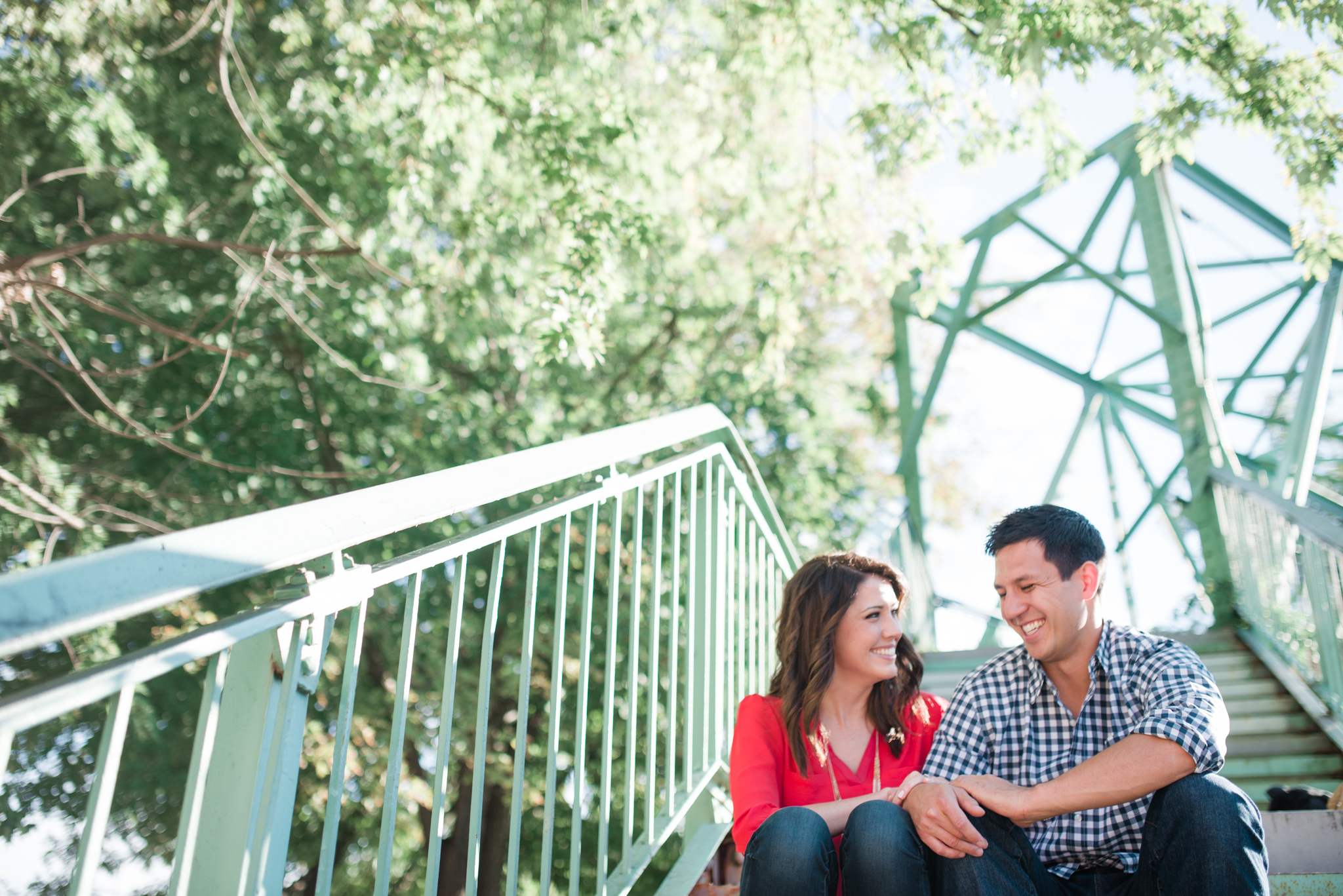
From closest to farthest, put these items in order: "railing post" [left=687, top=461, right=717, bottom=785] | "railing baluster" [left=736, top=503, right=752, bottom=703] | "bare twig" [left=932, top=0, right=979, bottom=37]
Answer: "railing post" [left=687, top=461, right=717, bottom=785] → "railing baluster" [left=736, top=503, right=752, bottom=703] → "bare twig" [left=932, top=0, right=979, bottom=37]

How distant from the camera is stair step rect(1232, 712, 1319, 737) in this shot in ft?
12.2

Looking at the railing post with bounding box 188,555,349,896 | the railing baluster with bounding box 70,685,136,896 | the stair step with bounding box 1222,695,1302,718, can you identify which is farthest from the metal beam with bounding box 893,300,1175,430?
the railing baluster with bounding box 70,685,136,896

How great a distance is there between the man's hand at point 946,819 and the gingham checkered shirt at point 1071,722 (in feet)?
0.81

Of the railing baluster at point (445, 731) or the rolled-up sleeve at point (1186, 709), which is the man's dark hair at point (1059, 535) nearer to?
the rolled-up sleeve at point (1186, 709)

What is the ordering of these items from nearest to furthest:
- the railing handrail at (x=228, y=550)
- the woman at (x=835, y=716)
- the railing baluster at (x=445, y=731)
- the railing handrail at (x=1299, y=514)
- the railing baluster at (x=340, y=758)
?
the railing handrail at (x=228, y=550)
the railing baluster at (x=340, y=758)
the railing baluster at (x=445, y=731)
the woman at (x=835, y=716)
the railing handrail at (x=1299, y=514)

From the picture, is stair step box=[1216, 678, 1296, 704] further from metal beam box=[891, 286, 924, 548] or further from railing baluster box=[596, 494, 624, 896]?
railing baluster box=[596, 494, 624, 896]

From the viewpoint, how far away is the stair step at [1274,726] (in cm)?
372

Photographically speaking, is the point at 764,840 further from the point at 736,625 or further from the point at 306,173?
the point at 306,173

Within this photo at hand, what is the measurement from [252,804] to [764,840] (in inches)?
36.6

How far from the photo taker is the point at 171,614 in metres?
6.28

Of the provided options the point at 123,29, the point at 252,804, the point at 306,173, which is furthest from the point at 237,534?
the point at 306,173

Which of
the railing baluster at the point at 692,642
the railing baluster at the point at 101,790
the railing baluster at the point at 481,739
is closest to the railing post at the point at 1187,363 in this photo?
the railing baluster at the point at 692,642

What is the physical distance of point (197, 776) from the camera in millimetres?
950

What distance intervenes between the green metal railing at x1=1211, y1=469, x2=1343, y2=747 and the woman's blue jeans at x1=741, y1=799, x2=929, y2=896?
9.32 ft
